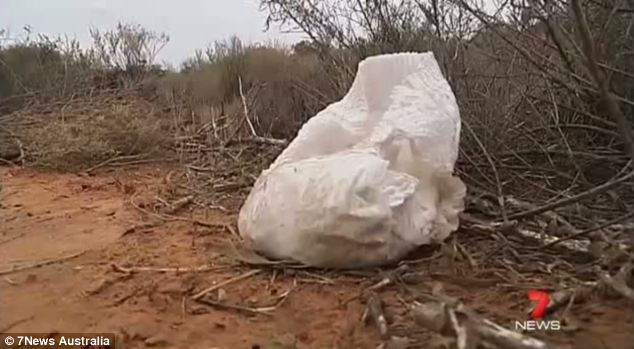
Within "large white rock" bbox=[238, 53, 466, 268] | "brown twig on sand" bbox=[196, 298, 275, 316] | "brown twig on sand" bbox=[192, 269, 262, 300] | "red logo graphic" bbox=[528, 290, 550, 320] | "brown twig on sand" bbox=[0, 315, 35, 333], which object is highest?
"large white rock" bbox=[238, 53, 466, 268]

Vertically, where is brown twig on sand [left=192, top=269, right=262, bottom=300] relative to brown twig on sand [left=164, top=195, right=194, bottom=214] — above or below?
below

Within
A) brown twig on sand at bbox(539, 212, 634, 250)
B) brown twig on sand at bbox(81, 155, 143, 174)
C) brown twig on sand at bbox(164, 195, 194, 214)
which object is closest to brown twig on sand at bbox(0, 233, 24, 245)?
brown twig on sand at bbox(164, 195, 194, 214)

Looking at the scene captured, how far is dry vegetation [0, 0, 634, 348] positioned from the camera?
249 cm

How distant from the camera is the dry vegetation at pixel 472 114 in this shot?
249 centimetres

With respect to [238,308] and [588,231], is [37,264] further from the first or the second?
[588,231]

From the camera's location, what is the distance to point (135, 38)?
35.3 feet

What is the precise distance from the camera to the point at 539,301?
6.88 feet

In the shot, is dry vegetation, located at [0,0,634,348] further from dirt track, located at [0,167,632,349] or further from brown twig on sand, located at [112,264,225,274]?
brown twig on sand, located at [112,264,225,274]

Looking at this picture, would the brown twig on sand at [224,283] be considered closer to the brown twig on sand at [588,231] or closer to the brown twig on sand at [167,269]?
the brown twig on sand at [167,269]

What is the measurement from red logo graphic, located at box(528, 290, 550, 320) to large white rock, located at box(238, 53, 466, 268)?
1.70 ft

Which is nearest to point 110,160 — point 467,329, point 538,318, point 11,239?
point 11,239

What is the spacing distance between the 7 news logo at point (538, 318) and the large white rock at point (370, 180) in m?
0.54

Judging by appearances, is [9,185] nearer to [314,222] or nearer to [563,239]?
[314,222]

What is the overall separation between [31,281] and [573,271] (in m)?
1.91
